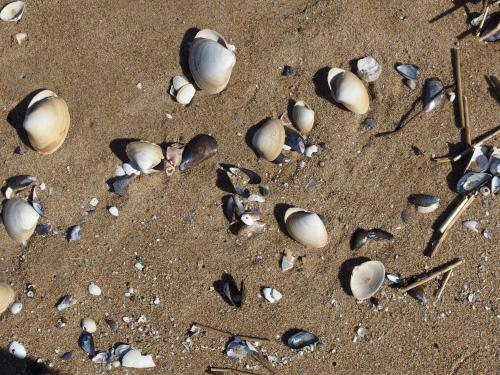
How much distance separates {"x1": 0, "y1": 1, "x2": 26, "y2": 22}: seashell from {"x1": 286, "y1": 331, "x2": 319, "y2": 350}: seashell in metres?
2.56

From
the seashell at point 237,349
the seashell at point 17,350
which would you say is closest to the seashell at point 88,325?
the seashell at point 17,350

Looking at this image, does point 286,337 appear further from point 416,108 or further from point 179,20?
point 179,20

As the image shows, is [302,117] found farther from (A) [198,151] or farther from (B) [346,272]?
(B) [346,272]

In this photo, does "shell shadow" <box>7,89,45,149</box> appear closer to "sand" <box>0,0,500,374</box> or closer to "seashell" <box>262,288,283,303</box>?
"sand" <box>0,0,500,374</box>

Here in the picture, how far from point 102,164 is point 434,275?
214 cm

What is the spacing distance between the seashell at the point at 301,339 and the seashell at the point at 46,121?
1.84m

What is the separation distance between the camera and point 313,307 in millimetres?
3465

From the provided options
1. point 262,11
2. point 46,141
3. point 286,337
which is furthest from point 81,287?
point 262,11

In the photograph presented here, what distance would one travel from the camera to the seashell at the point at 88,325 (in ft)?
11.3

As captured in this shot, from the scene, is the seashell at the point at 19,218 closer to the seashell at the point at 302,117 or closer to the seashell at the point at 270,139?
the seashell at the point at 270,139

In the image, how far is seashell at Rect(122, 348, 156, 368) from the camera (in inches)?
135

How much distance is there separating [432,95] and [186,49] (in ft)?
5.05

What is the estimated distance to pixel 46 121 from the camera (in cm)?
327

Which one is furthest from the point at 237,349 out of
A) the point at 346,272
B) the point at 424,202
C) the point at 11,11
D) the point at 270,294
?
the point at 11,11
